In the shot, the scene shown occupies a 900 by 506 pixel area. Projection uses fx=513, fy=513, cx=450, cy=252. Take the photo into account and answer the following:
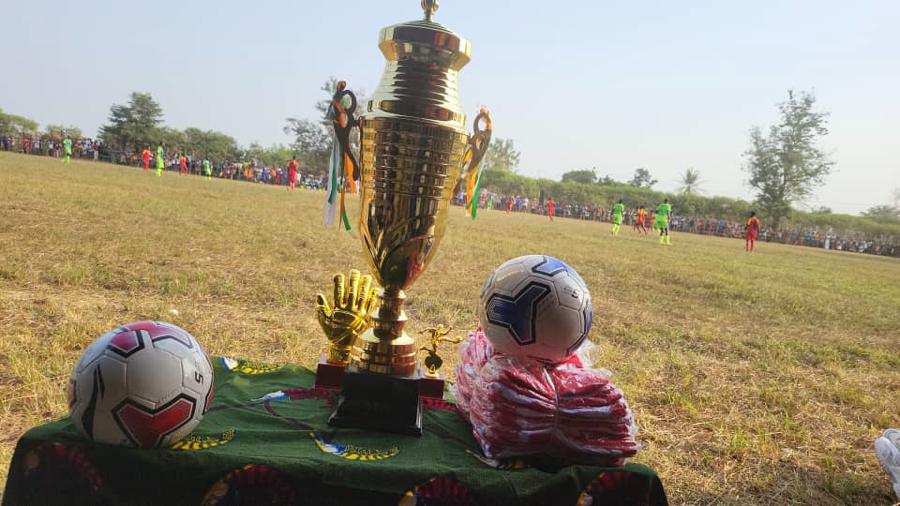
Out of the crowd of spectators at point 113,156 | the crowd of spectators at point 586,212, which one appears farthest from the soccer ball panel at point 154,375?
the crowd of spectators at point 113,156

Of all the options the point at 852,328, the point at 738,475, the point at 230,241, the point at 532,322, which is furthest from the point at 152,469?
the point at 852,328

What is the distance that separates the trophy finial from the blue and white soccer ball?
3.28ft

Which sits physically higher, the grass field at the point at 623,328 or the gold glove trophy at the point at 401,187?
the gold glove trophy at the point at 401,187

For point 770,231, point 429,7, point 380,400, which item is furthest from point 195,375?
point 770,231

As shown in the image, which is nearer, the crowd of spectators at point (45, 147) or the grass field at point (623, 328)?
the grass field at point (623, 328)

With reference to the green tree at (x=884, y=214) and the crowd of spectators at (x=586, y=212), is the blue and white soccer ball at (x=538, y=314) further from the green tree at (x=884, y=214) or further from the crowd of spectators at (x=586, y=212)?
the green tree at (x=884, y=214)

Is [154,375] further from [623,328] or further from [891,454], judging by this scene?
[623,328]

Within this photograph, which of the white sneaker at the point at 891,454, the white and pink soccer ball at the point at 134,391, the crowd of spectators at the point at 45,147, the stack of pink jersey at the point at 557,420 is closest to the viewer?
the white and pink soccer ball at the point at 134,391

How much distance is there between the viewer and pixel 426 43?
5.88 ft

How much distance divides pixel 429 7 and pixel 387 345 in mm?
1262

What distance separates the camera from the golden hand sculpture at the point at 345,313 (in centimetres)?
204

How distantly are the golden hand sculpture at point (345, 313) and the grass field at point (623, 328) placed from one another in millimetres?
1304

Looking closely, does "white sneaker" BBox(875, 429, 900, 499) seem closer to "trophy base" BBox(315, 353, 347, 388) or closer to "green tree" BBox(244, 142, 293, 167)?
"trophy base" BBox(315, 353, 347, 388)

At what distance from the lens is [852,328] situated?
687 centimetres
